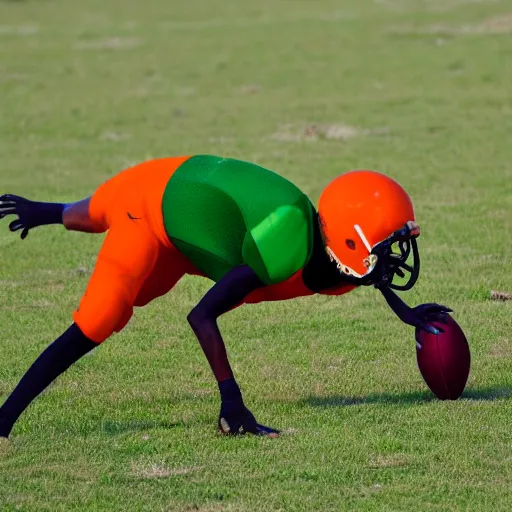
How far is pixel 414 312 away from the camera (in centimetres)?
789

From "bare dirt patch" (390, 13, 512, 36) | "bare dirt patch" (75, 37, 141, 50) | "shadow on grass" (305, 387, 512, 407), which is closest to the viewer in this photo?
"shadow on grass" (305, 387, 512, 407)

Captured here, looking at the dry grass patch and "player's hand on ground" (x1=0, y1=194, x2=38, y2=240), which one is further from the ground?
"player's hand on ground" (x1=0, y1=194, x2=38, y2=240)

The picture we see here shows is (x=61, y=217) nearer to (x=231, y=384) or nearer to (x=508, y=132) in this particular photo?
(x=231, y=384)

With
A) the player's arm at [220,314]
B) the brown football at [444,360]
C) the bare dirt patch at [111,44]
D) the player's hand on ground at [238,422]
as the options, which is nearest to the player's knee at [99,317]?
the player's arm at [220,314]

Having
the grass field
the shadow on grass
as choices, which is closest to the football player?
the grass field

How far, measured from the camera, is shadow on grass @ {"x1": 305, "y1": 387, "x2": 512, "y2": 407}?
812 centimetres

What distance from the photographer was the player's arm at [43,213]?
778 centimetres

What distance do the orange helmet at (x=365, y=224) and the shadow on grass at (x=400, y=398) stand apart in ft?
4.05

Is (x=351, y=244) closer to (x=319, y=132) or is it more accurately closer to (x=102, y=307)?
(x=102, y=307)

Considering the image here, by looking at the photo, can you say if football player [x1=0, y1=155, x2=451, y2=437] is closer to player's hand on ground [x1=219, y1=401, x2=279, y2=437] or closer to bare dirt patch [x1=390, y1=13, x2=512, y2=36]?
player's hand on ground [x1=219, y1=401, x2=279, y2=437]

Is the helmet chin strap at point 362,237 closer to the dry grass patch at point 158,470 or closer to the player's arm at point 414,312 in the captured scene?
the player's arm at point 414,312

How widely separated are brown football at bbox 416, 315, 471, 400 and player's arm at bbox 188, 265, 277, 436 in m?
1.23

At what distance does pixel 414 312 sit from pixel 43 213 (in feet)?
7.28

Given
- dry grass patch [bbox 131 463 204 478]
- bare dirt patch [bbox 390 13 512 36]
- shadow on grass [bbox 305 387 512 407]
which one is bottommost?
bare dirt patch [bbox 390 13 512 36]
